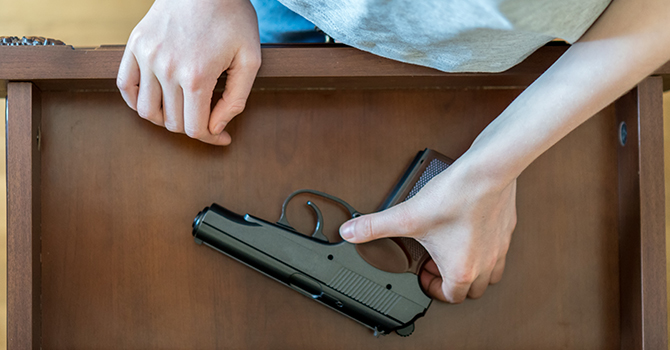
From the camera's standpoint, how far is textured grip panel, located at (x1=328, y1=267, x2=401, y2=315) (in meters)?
0.54

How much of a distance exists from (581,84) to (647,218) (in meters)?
0.22

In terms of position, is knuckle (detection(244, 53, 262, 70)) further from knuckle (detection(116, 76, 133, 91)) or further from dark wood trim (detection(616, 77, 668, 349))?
dark wood trim (detection(616, 77, 668, 349))

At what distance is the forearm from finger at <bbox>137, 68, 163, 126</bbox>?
12.2 inches

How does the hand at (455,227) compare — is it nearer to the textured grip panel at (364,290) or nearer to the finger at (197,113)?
the textured grip panel at (364,290)

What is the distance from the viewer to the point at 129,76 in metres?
0.46

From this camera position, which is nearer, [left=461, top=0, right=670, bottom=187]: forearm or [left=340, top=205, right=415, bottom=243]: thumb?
[left=461, top=0, right=670, bottom=187]: forearm

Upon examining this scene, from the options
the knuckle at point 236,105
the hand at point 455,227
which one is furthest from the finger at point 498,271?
the knuckle at point 236,105

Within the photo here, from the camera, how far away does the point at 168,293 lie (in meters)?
0.56

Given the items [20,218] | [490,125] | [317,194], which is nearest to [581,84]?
[490,125]

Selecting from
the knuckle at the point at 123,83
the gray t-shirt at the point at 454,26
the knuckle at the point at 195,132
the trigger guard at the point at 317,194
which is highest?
the gray t-shirt at the point at 454,26

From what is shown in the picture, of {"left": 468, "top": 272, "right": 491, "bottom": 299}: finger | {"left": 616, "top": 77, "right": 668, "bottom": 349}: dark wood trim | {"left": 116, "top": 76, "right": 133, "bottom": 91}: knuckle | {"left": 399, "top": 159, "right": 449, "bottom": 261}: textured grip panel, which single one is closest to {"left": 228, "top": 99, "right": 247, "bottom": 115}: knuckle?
{"left": 116, "top": 76, "right": 133, "bottom": 91}: knuckle

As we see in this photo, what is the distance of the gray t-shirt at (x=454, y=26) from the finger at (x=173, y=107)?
0.14 meters

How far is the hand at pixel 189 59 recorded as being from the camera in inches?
16.6

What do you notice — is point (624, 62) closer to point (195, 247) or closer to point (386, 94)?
point (386, 94)
